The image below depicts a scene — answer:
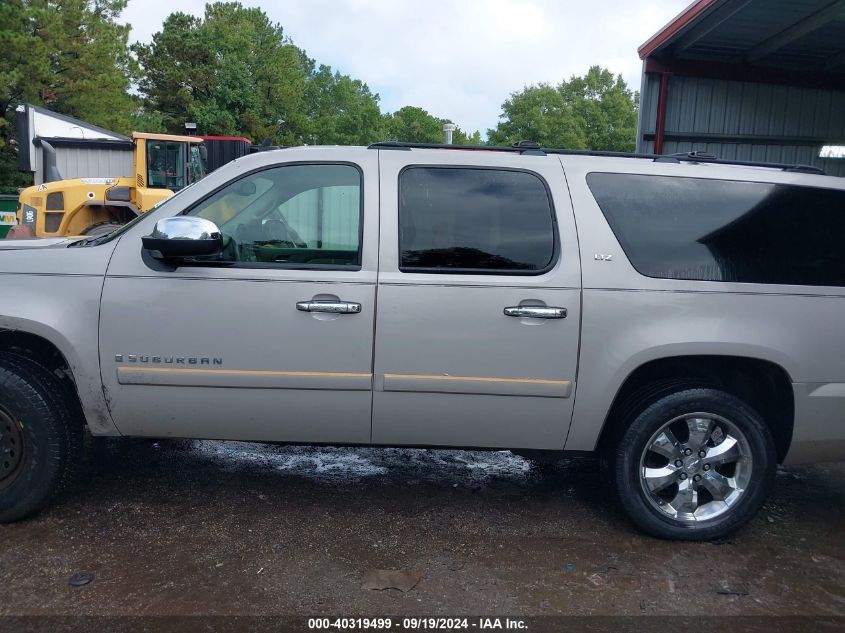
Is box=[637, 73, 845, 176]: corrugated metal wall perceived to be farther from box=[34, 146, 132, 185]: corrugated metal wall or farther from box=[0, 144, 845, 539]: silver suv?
box=[34, 146, 132, 185]: corrugated metal wall

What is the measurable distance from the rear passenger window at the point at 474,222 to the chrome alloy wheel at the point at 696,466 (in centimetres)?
111

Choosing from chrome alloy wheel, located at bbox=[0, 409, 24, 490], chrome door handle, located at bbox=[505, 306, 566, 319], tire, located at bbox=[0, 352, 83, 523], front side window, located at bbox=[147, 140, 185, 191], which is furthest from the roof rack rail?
front side window, located at bbox=[147, 140, 185, 191]

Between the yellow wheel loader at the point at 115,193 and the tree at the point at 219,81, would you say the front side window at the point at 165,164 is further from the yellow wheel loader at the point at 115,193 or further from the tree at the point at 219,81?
the tree at the point at 219,81

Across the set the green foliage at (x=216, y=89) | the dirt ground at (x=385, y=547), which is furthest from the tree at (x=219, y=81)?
the dirt ground at (x=385, y=547)

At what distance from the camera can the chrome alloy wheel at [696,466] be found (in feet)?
12.5

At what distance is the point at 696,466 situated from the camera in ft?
12.6

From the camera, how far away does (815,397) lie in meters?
3.77

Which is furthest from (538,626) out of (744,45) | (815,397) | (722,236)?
(744,45)

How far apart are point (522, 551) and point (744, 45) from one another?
9439 mm

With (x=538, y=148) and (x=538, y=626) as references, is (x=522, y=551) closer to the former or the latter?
(x=538, y=626)

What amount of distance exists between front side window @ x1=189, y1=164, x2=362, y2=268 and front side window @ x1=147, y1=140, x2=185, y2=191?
410 inches

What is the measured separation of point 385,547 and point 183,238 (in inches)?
71.1

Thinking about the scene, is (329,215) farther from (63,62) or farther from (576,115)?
(576,115)

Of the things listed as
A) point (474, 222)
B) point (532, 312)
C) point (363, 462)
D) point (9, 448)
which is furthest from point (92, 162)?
point (532, 312)
